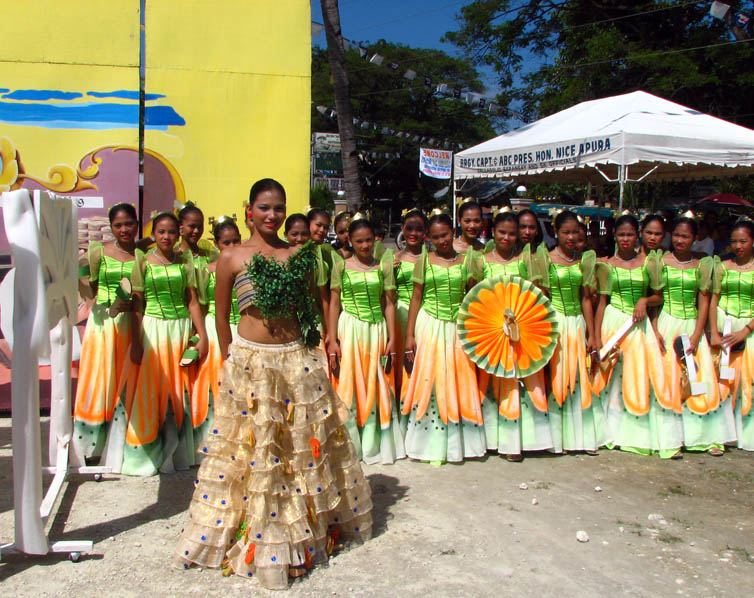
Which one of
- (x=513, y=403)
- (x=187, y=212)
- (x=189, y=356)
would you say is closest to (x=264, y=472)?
(x=189, y=356)

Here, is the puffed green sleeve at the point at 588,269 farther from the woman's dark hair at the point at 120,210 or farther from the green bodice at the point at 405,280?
the woman's dark hair at the point at 120,210

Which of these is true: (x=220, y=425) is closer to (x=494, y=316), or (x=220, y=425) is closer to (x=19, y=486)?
(x=19, y=486)

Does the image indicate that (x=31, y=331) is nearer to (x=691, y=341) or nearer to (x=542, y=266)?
(x=542, y=266)

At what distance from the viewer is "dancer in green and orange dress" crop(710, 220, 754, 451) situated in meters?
5.80

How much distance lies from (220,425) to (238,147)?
475 cm

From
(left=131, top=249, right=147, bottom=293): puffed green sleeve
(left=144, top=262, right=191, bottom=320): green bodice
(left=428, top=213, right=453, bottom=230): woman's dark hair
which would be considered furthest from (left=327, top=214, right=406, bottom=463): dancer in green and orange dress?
(left=131, top=249, right=147, bottom=293): puffed green sleeve

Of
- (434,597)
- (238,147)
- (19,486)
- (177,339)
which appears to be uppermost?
(238,147)

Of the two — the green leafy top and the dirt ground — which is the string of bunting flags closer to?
the dirt ground

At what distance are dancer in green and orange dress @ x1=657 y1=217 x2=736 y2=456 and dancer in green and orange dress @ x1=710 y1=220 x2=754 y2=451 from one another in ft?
0.28

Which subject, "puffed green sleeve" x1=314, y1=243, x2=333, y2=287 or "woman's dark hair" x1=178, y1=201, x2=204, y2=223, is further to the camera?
"woman's dark hair" x1=178, y1=201, x2=204, y2=223

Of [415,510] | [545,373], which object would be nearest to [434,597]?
[415,510]

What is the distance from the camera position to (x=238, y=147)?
25.6 feet

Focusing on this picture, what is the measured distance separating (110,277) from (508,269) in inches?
117

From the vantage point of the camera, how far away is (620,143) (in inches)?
323
